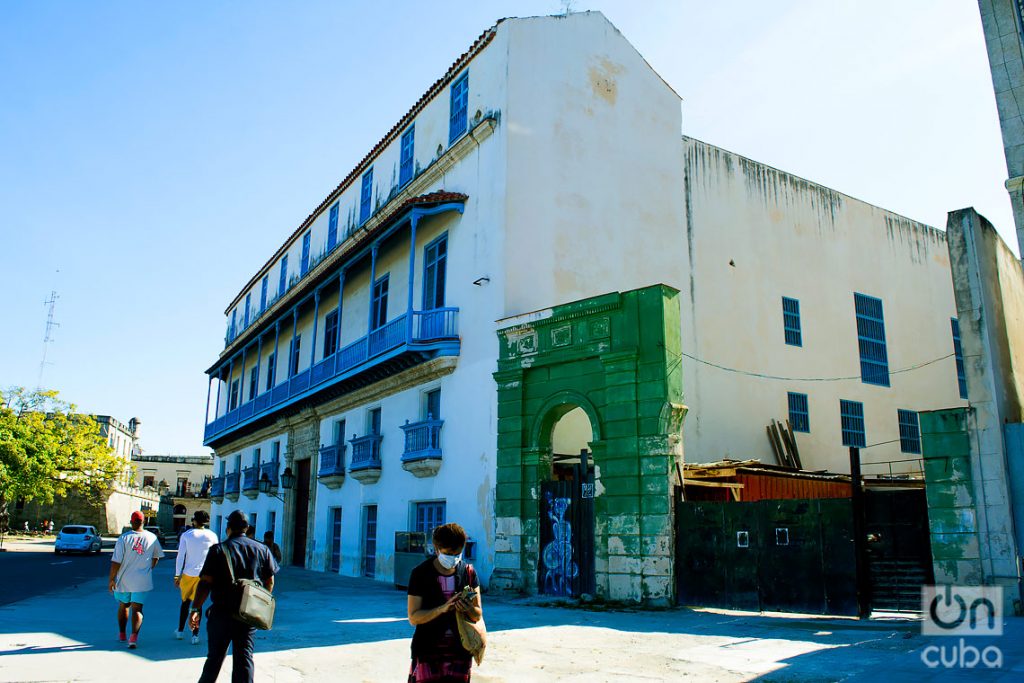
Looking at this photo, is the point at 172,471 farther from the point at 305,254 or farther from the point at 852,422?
the point at 852,422

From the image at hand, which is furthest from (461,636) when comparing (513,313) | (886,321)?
(886,321)

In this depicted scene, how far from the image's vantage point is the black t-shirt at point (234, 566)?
18.3 ft

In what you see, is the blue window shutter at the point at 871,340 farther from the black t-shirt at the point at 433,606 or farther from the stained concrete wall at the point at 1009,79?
the black t-shirt at the point at 433,606

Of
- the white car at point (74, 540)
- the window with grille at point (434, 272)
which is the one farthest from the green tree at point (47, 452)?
the window with grille at point (434, 272)

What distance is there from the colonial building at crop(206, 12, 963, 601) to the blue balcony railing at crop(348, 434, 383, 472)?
57mm

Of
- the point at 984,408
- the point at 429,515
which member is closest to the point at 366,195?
the point at 429,515

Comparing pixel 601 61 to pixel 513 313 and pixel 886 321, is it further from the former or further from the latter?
pixel 886 321

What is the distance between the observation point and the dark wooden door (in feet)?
85.4

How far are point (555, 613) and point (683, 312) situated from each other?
968 centimetres

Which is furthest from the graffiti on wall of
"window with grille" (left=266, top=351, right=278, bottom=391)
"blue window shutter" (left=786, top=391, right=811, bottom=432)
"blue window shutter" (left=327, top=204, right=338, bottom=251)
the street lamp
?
"window with grille" (left=266, top=351, right=278, bottom=391)

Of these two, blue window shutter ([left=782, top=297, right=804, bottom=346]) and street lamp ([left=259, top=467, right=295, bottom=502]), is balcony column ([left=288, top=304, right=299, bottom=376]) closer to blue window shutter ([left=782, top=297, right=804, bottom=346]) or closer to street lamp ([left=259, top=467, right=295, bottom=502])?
street lamp ([left=259, top=467, right=295, bottom=502])

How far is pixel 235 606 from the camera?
5516 millimetres

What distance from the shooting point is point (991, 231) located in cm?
1212

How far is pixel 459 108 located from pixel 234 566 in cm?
1572
